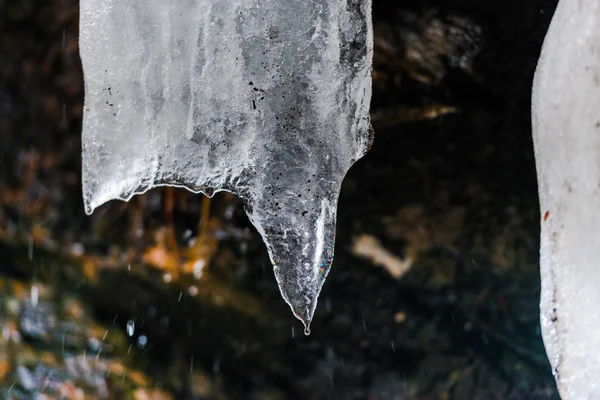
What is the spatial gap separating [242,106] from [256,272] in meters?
1.05

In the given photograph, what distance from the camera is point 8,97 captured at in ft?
6.09

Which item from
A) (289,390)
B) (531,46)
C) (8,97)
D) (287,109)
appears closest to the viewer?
(287,109)

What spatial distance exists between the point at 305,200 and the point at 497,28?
1036mm

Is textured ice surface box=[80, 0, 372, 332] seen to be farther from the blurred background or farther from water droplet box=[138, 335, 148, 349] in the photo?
water droplet box=[138, 335, 148, 349]

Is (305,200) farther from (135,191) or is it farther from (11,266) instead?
(11,266)

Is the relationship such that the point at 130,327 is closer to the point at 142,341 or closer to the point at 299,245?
the point at 142,341

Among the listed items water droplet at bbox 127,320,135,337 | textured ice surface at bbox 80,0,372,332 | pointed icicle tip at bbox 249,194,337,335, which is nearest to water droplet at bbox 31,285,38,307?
water droplet at bbox 127,320,135,337

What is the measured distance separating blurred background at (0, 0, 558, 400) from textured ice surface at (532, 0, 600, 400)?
944 mm

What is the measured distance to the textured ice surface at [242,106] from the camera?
934 millimetres

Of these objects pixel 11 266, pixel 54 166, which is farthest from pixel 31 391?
pixel 54 166

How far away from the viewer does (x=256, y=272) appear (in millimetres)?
1934

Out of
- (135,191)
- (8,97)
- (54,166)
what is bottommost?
(54,166)

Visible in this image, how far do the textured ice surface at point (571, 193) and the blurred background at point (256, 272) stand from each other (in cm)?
94

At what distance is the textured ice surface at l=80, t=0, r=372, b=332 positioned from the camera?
93cm
